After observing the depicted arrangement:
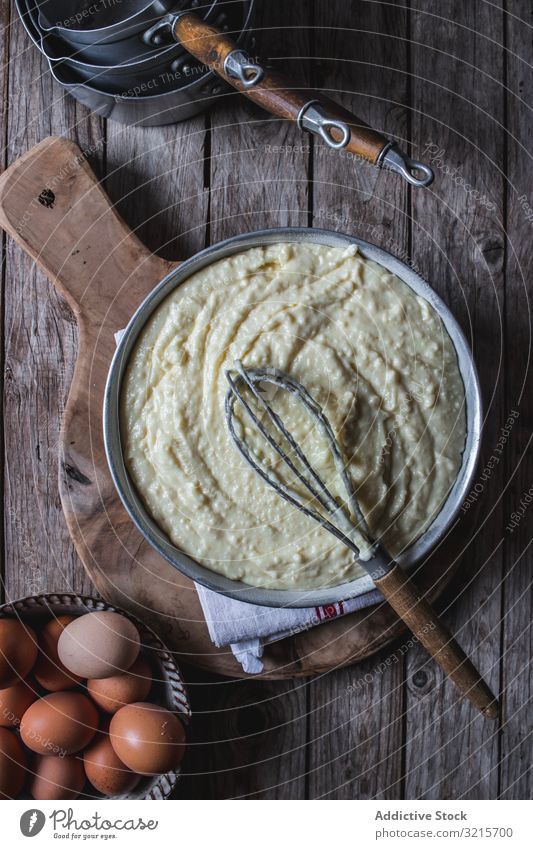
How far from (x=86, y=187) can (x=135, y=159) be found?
0.31 feet

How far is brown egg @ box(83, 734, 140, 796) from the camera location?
819 mm

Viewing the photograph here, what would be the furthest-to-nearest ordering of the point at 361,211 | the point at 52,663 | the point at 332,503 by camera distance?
the point at 361,211
the point at 52,663
the point at 332,503

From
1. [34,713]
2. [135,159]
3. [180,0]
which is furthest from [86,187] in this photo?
[34,713]

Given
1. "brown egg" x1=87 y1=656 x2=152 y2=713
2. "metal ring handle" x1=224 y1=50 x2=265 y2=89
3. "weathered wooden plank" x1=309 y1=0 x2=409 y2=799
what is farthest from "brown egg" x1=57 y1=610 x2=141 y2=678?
"metal ring handle" x1=224 y1=50 x2=265 y2=89

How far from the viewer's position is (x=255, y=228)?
0.95 meters

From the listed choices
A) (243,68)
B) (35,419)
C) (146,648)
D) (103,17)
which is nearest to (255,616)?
(146,648)

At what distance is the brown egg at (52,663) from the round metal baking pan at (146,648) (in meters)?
0.01

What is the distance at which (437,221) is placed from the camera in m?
0.96

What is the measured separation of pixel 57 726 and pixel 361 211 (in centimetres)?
66

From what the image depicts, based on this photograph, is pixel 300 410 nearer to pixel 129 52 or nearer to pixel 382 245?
pixel 382 245

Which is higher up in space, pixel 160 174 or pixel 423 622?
pixel 160 174

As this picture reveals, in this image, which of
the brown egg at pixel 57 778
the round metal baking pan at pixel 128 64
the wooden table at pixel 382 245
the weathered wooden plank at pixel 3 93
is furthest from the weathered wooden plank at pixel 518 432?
the weathered wooden plank at pixel 3 93

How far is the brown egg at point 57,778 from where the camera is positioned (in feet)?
2.72

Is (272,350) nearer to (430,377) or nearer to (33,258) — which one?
(430,377)
